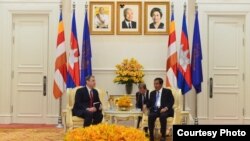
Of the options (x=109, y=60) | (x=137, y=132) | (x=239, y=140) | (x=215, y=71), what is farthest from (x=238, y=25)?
(x=239, y=140)

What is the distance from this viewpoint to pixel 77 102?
24.6 feet

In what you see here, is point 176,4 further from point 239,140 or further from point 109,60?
point 239,140

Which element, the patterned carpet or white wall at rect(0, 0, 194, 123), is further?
white wall at rect(0, 0, 194, 123)

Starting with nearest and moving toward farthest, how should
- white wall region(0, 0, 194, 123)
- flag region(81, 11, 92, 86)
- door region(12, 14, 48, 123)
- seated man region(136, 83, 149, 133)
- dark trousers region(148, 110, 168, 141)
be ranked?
1. dark trousers region(148, 110, 168, 141)
2. seated man region(136, 83, 149, 133)
3. flag region(81, 11, 92, 86)
4. white wall region(0, 0, 194, 123)
5. door region(12, 14, 48, 123)

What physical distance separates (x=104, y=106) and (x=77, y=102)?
89 cm

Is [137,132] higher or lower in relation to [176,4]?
lower

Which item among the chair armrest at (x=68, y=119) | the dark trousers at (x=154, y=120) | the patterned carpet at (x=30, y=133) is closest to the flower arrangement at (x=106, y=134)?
the dark trousers at (x=154, y=120)

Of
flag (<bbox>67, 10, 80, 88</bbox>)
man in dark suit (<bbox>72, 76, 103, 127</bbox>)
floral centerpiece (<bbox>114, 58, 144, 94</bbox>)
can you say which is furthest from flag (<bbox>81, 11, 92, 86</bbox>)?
man in dark suit (<bbox>72, 76, 103, 127</bbox>)

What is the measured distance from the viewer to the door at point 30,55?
10141 mm

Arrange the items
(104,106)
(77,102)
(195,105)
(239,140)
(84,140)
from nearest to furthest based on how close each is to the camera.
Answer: (239,140) < (84,140) < (77,102) < (104,106) < (195,105)

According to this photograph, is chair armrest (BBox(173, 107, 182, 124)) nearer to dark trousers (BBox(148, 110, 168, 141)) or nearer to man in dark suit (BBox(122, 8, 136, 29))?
dark trousers (BBox(148, 110, 168, 141))

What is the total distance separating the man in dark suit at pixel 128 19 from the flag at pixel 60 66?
1.56 m

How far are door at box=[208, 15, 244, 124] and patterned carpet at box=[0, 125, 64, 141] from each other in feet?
12.8

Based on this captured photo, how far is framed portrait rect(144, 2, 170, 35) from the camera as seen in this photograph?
9.94 m
